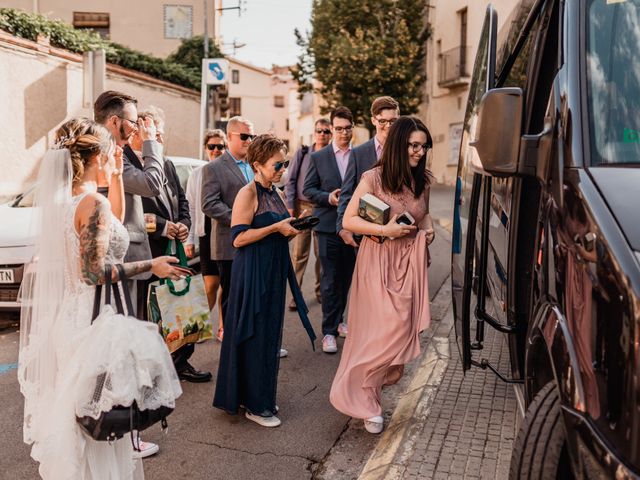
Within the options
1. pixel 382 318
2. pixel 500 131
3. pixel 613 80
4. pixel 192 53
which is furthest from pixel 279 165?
pixel 192 53

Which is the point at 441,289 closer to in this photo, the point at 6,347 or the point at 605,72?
the point at 6,347

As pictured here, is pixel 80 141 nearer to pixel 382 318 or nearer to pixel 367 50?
pixel 382 318

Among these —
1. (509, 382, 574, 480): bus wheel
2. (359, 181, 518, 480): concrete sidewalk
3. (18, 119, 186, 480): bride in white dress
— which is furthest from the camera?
(359, 181, 518, 480): concrete sidewalk

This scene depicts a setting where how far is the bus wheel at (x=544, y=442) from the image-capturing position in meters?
2.36

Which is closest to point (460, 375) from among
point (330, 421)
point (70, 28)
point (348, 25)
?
point (330, 421)

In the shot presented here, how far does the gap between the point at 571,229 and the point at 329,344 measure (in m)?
3.91

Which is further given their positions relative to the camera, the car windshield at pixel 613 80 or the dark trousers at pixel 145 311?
the dark trousers at pixel 145 311

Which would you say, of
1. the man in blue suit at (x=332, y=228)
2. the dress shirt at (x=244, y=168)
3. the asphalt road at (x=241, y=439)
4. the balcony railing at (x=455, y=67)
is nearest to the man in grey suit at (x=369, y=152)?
the man in blue suit at (x=332, y=228)

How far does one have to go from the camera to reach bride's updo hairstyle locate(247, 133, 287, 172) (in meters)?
4.39

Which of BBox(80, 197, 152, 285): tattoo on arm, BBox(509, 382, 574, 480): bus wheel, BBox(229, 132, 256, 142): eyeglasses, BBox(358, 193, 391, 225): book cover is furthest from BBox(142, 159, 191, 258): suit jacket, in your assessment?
BBox(509, 382, 574, 480): bus wheel

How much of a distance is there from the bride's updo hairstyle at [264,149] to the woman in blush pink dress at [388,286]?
1.88ft

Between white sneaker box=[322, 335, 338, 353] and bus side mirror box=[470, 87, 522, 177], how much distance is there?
11.4ft

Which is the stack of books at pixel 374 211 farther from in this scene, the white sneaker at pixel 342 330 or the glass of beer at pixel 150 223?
the white sneaker at pixel 342 330

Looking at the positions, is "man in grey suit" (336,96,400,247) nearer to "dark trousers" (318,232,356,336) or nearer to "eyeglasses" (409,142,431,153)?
"dark trousers" (318,232,356,336)
